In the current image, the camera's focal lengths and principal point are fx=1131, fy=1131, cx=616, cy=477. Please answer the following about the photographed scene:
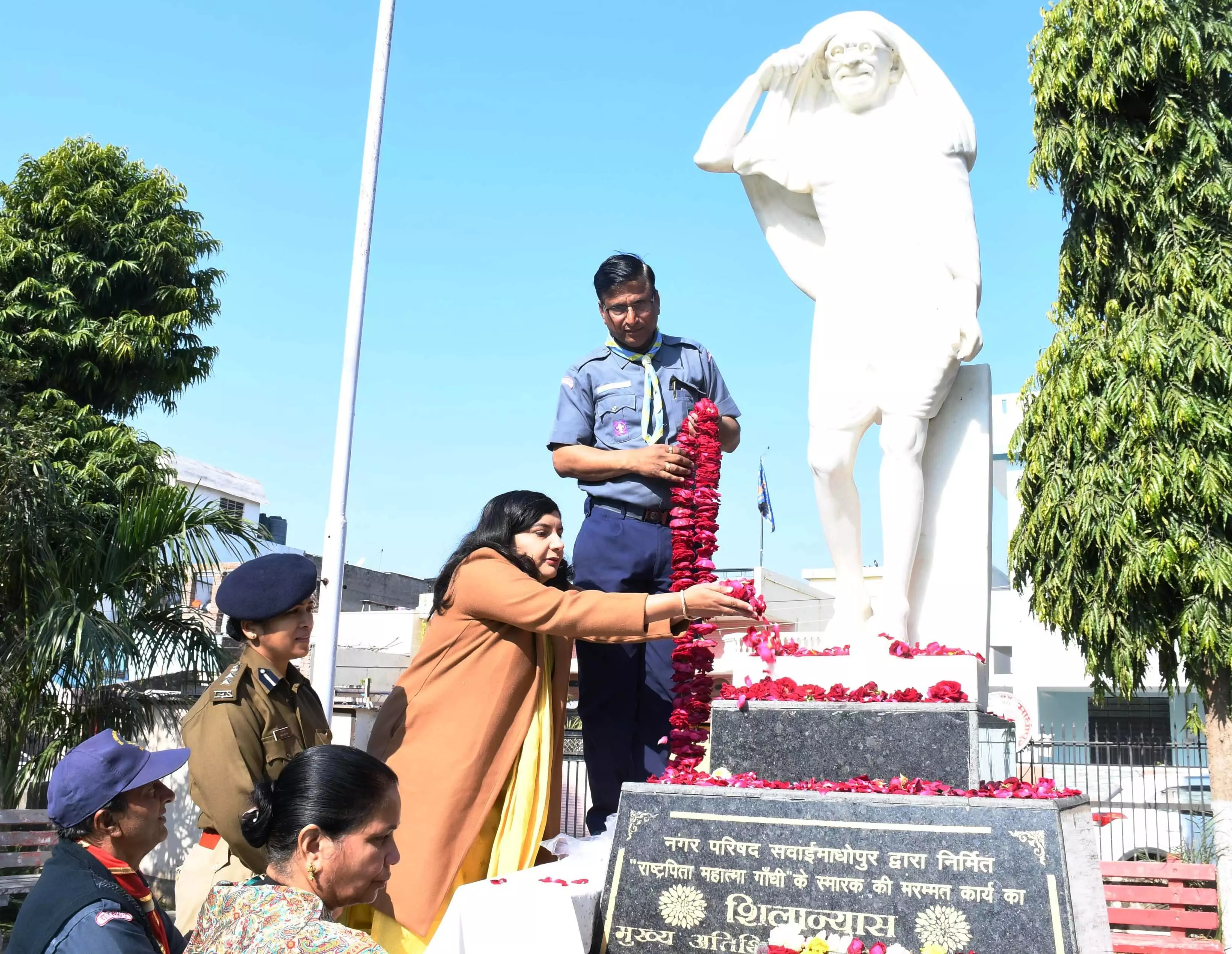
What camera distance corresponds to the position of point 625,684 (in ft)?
13.4

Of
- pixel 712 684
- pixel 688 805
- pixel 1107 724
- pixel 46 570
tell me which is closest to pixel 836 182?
pixel 712 684

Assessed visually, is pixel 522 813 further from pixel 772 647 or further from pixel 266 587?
pixel 772 647

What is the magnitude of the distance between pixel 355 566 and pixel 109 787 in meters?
27.7

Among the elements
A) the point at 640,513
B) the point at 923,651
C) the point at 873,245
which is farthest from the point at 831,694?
the point at 873,245

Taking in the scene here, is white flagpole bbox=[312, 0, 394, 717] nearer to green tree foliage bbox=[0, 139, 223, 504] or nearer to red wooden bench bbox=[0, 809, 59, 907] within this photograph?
red wooden bench bbox=[0, 809, 59, 907]

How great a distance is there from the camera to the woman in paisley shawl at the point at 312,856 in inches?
64.4

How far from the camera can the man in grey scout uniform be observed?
4078 millimetres

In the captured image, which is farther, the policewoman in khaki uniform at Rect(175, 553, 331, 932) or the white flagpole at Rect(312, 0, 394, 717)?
the white flagpole at Rect(312, 0, 394, 717)

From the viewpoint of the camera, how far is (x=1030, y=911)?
294 centimetres

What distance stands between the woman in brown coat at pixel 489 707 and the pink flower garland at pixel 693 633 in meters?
0.47

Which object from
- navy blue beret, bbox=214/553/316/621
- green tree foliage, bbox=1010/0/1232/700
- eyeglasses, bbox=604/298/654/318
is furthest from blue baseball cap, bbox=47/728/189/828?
green tree foliage, bbox=1010/0/1232/700

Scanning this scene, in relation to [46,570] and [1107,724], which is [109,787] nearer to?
[46,570]

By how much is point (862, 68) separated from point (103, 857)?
4.02 m

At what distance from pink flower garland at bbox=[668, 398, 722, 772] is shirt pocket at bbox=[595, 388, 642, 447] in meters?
0.43
